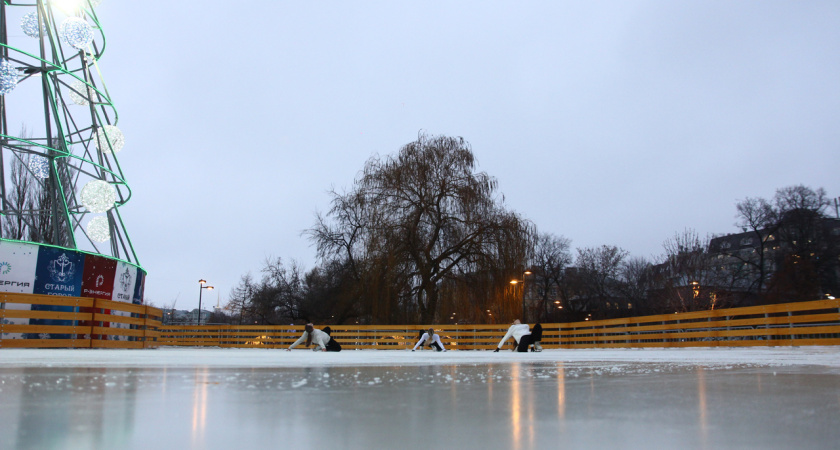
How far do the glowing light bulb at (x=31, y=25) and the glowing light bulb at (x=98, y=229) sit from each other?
5.46m

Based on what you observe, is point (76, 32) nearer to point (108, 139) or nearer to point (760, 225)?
point (108, 139)

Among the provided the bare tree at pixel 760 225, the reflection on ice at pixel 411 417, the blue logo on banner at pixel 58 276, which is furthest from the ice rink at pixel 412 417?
the bare tree at pixel 760 225

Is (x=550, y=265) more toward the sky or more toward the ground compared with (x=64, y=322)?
more toward the sky

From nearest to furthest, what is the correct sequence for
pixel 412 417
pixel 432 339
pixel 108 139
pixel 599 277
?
pixel 412 417, pixel 432 339, pixel 108 139, pixel 599 277

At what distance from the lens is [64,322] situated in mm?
13516

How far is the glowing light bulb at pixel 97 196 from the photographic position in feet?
52.2

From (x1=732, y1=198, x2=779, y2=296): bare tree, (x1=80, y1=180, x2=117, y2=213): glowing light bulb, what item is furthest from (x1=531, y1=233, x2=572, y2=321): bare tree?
(x1=80, y1=180, x2=117, y2=213): glowing light bulb

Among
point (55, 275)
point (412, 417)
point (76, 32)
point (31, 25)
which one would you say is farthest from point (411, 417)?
point (31, 25)

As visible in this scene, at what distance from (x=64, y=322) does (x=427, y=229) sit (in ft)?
42.5

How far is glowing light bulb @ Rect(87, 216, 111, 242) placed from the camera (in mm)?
17156

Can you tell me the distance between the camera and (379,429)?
1.60m

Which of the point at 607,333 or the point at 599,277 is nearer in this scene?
the point at 607,333

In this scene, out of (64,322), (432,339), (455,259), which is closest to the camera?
(64,322)

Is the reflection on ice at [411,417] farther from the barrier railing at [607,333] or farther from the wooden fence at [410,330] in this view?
the barrier railing at [607,333]
